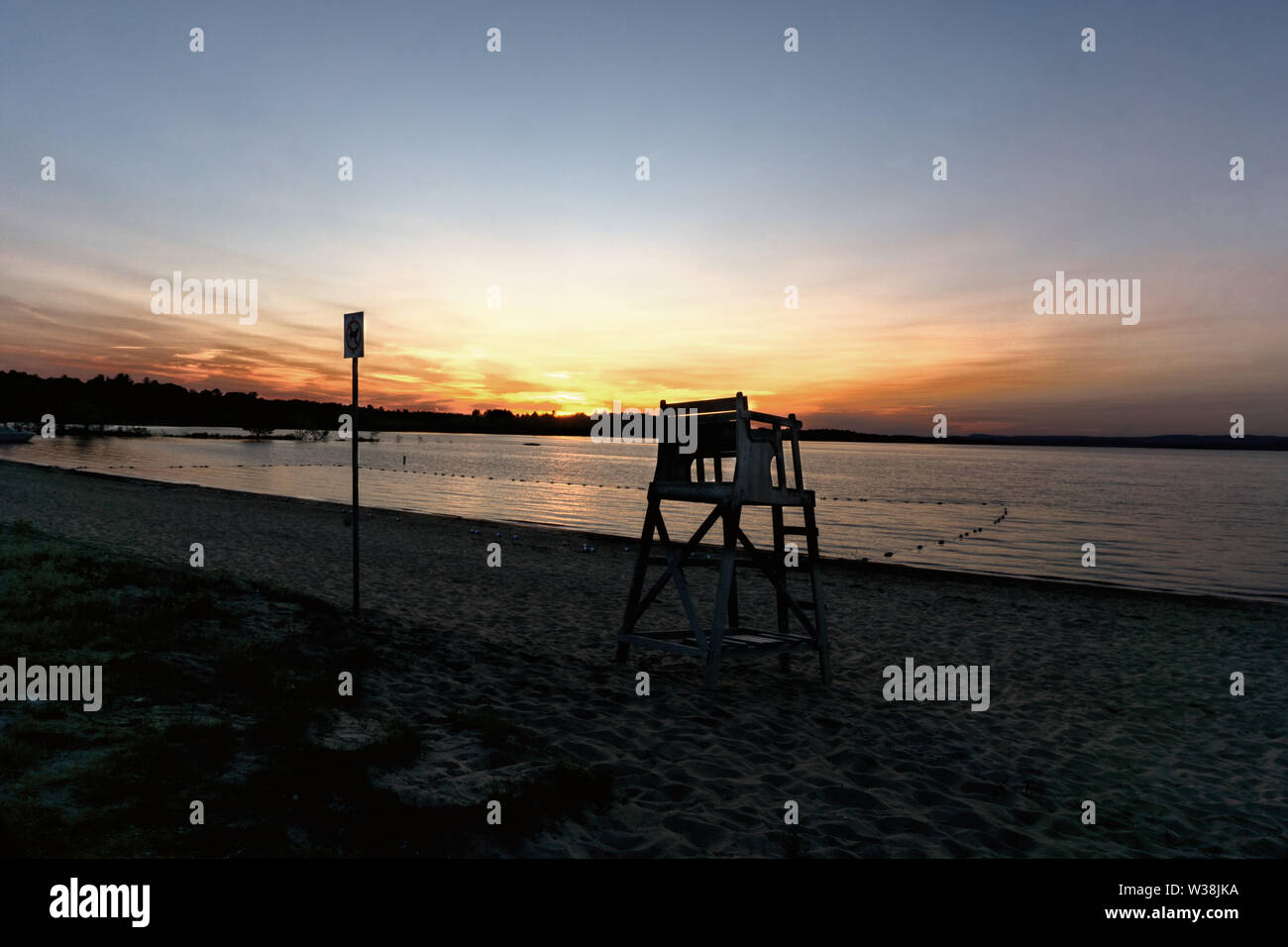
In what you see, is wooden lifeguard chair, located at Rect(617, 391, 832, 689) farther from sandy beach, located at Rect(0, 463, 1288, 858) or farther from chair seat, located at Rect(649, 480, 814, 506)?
sandy beach, located at Rect(0, 463, 1288, 858)

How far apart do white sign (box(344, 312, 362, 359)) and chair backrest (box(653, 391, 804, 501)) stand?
4.66 meters

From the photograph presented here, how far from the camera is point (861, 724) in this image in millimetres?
7309

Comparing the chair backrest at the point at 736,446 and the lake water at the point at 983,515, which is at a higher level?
the chair backrest at the point at 736,446

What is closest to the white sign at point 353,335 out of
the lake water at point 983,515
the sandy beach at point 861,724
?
the sandy beach at point 861,724

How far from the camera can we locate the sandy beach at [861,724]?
503 cm

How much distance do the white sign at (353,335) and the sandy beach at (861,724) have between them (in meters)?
3.90

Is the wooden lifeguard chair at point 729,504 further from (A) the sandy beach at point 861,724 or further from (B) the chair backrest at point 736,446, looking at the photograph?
(A) the sandy beach at point 861,724

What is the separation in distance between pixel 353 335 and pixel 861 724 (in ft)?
27.6

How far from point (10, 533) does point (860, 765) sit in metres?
14.5

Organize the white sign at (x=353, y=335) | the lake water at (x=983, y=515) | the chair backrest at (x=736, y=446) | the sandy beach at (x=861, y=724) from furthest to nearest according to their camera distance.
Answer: the lake water at (x=983, y=515), the white sign at (x=353, y=335), the chair backrest at (x=736, y=446), the sandy beach at (x=861, y=724)

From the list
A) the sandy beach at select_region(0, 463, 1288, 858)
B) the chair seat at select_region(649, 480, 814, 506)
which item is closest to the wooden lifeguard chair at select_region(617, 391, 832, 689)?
the chair seat at select_region(649, 480, 814, 506)

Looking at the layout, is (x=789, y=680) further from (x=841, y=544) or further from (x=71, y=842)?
(x=841, y=544)

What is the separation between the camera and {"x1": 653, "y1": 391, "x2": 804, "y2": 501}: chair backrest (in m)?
7.79
